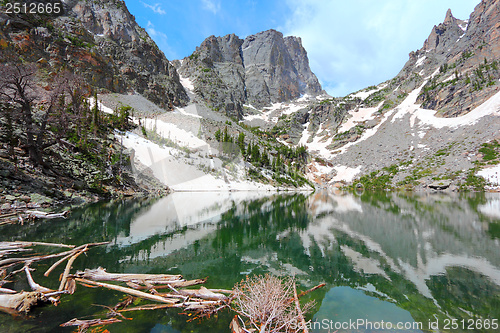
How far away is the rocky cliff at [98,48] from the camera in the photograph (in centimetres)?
6438

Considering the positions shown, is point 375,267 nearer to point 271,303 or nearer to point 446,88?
point 271,303

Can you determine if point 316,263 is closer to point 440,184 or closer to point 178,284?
point 178,284

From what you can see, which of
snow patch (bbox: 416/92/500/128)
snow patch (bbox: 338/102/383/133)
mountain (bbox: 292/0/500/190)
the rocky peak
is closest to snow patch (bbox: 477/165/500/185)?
mountain (bbox: 292/0/500/190)

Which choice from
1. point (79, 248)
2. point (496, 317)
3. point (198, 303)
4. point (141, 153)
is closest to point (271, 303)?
point (198, 303)

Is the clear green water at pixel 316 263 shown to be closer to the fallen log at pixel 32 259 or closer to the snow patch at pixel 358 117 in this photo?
the fallen log at pixel 32 259

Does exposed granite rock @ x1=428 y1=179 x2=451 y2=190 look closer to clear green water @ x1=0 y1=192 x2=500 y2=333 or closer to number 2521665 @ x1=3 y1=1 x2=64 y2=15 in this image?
clear green water @ x1=0 y1=192 x2=500 y2=333

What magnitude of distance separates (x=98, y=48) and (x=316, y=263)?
362 feet

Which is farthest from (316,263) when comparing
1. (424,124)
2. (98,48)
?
(424,124)

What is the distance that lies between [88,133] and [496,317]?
54.4m

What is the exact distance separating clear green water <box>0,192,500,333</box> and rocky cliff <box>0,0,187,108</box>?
6559 centimetres

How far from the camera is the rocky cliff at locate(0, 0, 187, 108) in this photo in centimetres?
6438

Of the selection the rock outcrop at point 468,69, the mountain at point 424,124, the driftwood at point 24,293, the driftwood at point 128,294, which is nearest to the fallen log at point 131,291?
the driftwood at point 128,294

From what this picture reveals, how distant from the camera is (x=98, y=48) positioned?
8494 centimetres

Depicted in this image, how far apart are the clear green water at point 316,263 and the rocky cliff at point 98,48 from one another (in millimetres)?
65595
